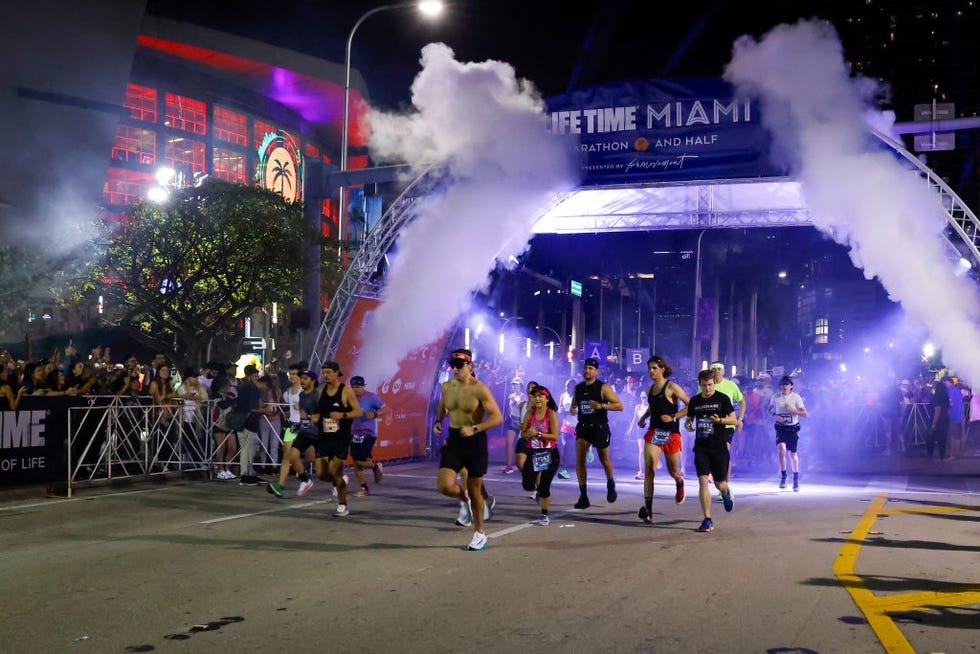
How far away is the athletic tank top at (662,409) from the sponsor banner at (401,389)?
26.0 feet

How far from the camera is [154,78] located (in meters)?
45.5

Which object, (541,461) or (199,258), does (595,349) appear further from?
(541,461)

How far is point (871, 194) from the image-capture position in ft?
54.5

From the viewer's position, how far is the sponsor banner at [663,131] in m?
17.8

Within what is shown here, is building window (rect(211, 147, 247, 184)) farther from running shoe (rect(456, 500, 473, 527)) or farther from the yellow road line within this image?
the yellow road line

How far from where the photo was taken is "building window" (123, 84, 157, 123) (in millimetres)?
44188

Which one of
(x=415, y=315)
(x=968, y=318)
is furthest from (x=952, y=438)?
(x=415, y=315)

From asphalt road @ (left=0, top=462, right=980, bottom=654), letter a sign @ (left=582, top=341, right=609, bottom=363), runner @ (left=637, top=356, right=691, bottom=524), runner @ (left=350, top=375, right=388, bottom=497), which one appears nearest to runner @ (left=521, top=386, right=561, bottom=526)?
asphalt road @ (left=0, top=462, right=980, bottom=654)

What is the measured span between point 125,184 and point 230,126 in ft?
24.6

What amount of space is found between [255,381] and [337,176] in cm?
502

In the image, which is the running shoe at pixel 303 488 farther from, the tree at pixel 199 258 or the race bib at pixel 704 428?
the tree at pixel 199 258

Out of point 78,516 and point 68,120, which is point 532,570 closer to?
point 78,516

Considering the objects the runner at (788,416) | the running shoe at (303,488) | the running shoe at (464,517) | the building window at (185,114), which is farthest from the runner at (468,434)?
the building window at (185,114)

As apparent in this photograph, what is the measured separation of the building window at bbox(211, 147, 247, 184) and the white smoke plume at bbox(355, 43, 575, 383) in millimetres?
31403
